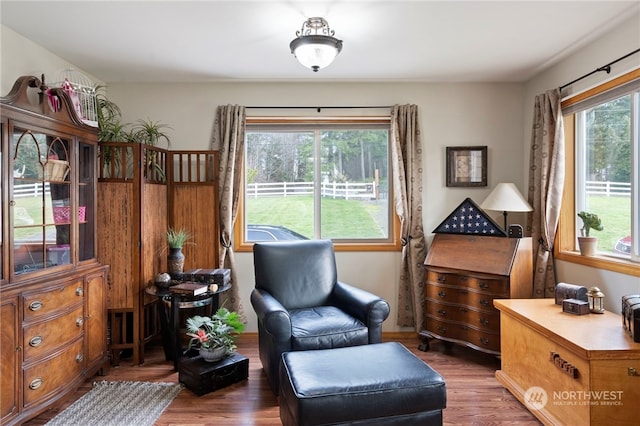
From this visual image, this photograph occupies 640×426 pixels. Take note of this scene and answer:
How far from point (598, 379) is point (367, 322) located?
4.25ft

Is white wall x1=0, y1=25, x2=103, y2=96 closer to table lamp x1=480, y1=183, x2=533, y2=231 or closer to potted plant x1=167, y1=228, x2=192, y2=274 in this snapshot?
potted plant x1=167, y1=228, x2=192, y2=274

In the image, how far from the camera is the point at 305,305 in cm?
305

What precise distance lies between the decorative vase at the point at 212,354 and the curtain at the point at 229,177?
0.85m

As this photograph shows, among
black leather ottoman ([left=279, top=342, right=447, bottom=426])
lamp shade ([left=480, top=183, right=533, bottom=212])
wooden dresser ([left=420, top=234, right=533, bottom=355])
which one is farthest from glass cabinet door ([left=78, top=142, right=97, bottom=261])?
lamp shade ([left=480, top=183, right=533, bottom=212])

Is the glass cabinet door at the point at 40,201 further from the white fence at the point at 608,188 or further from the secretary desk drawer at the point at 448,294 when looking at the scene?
the white fence at the point at 608,188

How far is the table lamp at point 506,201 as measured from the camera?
3.25 m

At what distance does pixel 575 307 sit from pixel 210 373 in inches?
93.8

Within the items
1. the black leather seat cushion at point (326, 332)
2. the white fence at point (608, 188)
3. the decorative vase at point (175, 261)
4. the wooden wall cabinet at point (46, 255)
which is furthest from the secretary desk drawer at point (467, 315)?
the wooden wall cabinet at point (46, 255)

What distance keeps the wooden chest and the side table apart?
0.65ft

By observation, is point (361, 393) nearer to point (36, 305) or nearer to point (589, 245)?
point (36, 305)

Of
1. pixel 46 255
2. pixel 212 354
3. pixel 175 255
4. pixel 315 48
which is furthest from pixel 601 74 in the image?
pixel 46 255

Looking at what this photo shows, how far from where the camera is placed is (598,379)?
5.97 ft

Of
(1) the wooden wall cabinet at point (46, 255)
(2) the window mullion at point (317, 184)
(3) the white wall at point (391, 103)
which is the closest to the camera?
(1) the wooden wall cabinet at point (46, 255)

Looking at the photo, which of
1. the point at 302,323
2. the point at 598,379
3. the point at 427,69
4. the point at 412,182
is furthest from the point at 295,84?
the point at 598,379
